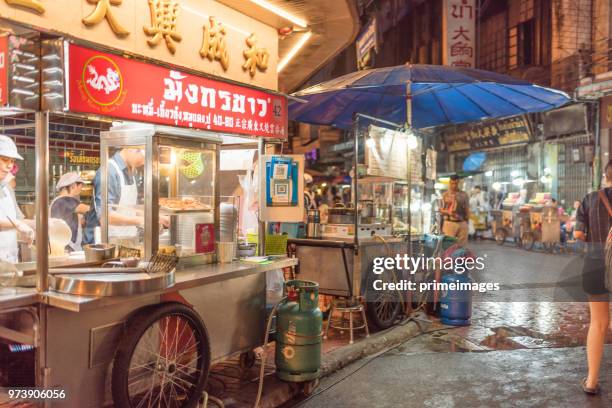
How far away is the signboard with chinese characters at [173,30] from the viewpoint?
3791mm

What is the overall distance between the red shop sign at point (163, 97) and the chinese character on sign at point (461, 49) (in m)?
13.2

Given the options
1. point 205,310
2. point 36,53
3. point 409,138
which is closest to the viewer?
point 36,53

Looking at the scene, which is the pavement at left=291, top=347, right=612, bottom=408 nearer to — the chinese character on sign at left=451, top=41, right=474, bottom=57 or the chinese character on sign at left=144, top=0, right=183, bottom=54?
the chinese character on sign at left=144, top=0, right=183, bottom=54

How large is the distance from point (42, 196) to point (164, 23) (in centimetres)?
216

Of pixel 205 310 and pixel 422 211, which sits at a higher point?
pixel 422 211

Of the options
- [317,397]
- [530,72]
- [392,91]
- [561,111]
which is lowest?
[317,397]

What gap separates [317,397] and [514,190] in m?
18.1

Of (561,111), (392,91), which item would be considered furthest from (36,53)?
(561,111)

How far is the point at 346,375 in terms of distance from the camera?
5.39 m

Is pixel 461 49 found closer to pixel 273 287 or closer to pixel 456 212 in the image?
pixel 456 212

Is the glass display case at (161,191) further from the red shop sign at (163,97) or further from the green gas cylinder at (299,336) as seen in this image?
the green gas cylinder at (299,336)

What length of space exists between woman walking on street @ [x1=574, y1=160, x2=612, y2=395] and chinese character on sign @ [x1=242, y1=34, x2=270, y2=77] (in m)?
3.88

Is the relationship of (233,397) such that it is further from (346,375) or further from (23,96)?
(23,96)

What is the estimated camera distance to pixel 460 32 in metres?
17.0
